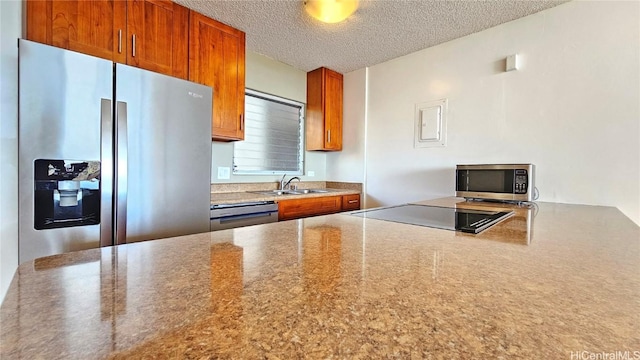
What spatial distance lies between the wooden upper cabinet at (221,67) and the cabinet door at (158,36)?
2.6 inches

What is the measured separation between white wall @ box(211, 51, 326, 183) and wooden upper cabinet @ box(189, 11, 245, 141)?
0.98 feet

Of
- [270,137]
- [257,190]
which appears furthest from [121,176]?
[270,137]

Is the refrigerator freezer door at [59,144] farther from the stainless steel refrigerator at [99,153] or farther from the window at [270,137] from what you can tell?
the window at [270,137]

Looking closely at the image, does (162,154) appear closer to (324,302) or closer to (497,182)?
(324,302)

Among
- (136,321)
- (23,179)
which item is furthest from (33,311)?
(23,179)

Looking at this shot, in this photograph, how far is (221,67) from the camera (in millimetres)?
2271

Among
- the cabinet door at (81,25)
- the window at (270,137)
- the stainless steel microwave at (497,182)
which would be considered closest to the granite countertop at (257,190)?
the window at (270,137)

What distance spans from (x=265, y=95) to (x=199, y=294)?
2.78 meters

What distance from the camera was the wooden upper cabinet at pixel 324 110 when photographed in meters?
3.23

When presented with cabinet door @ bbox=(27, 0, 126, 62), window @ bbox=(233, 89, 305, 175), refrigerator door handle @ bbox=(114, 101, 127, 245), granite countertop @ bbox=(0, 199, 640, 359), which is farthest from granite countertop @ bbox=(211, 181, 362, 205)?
granite countertop @ bbox=(0, 199, 640, 359)

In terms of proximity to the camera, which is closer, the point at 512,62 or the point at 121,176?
the point at 121,176

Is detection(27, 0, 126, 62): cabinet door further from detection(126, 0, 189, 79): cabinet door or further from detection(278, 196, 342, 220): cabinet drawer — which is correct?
detection(278, 196, 342, 220): cabinet drawer

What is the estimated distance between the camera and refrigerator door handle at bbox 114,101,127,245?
1.46 meters

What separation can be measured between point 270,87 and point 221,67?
776 millimetres
